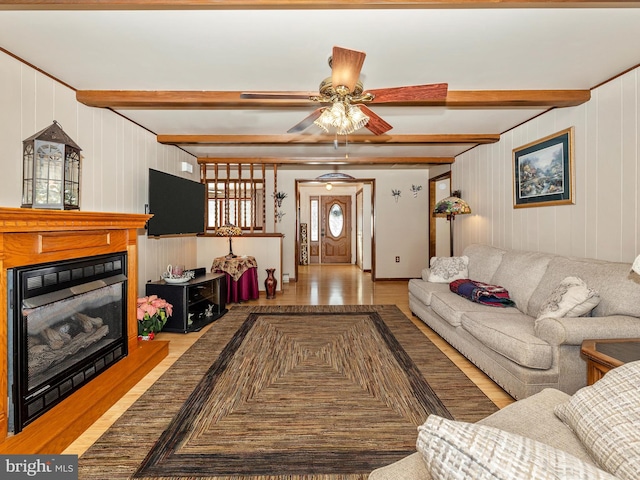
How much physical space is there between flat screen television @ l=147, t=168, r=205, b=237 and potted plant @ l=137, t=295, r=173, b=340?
2.79 ft

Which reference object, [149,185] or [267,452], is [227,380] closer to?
[267,452]

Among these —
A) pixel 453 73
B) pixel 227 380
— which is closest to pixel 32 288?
pixel 227 380

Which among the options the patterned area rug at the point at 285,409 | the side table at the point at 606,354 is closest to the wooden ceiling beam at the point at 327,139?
the patterned area rug at the point at 285,409

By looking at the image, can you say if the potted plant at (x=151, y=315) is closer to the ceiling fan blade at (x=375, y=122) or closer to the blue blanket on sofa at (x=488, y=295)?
the ceiling fan blade at (x=375, y=122)

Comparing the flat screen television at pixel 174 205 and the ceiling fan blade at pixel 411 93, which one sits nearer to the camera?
the ceiling fan blade at pixel 411 93

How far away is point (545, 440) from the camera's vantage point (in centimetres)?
100

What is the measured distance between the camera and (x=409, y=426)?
1923mm

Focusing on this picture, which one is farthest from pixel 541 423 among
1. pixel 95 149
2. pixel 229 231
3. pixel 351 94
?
pixel 229 231

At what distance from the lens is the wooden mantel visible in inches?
64.4

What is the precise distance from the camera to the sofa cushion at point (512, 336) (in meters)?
2.02

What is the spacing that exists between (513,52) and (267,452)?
9.63 ft

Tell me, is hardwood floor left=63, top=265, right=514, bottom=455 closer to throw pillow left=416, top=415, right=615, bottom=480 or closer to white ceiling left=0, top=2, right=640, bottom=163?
throw pillow left=416, top=415, right=615, bottom=480

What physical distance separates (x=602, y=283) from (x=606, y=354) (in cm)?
97

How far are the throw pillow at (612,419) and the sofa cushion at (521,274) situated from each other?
197 cm
